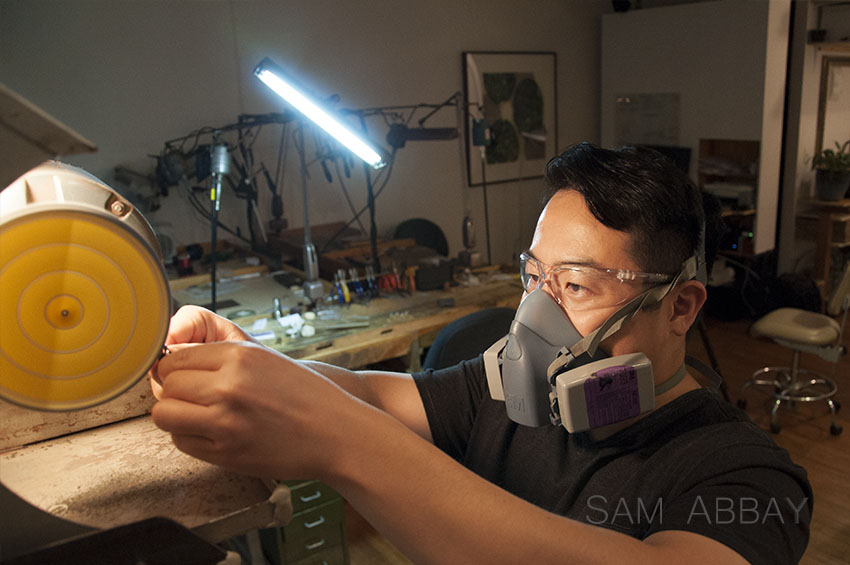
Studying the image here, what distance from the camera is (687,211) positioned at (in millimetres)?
1008

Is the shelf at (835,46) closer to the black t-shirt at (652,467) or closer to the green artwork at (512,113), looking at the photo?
the green artwork at (512,113)

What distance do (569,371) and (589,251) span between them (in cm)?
18

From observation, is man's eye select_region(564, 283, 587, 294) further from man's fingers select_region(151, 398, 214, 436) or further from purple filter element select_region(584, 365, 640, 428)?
man's fingers select_region(151, 398, 214, 436)

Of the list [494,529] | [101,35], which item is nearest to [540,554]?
[494,529]

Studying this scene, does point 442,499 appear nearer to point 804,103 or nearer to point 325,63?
point 325,63

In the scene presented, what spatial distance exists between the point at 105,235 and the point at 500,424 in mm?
775

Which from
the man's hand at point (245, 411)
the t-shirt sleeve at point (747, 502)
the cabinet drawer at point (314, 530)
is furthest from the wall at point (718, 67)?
the man's hand at point (245, 411)

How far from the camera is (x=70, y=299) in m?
0.54

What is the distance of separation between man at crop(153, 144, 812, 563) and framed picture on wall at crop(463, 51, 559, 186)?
377 centimetres

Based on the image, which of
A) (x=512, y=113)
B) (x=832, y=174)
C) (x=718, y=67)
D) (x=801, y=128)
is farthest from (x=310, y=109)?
(x=832, y=174)

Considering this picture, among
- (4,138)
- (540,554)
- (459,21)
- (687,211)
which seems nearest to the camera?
(4,138)

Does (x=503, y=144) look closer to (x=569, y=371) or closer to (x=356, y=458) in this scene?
(x=569, y=371)

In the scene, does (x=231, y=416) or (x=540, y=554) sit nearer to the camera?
(x=231, y=416)

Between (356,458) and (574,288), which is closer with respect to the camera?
(356,458)
